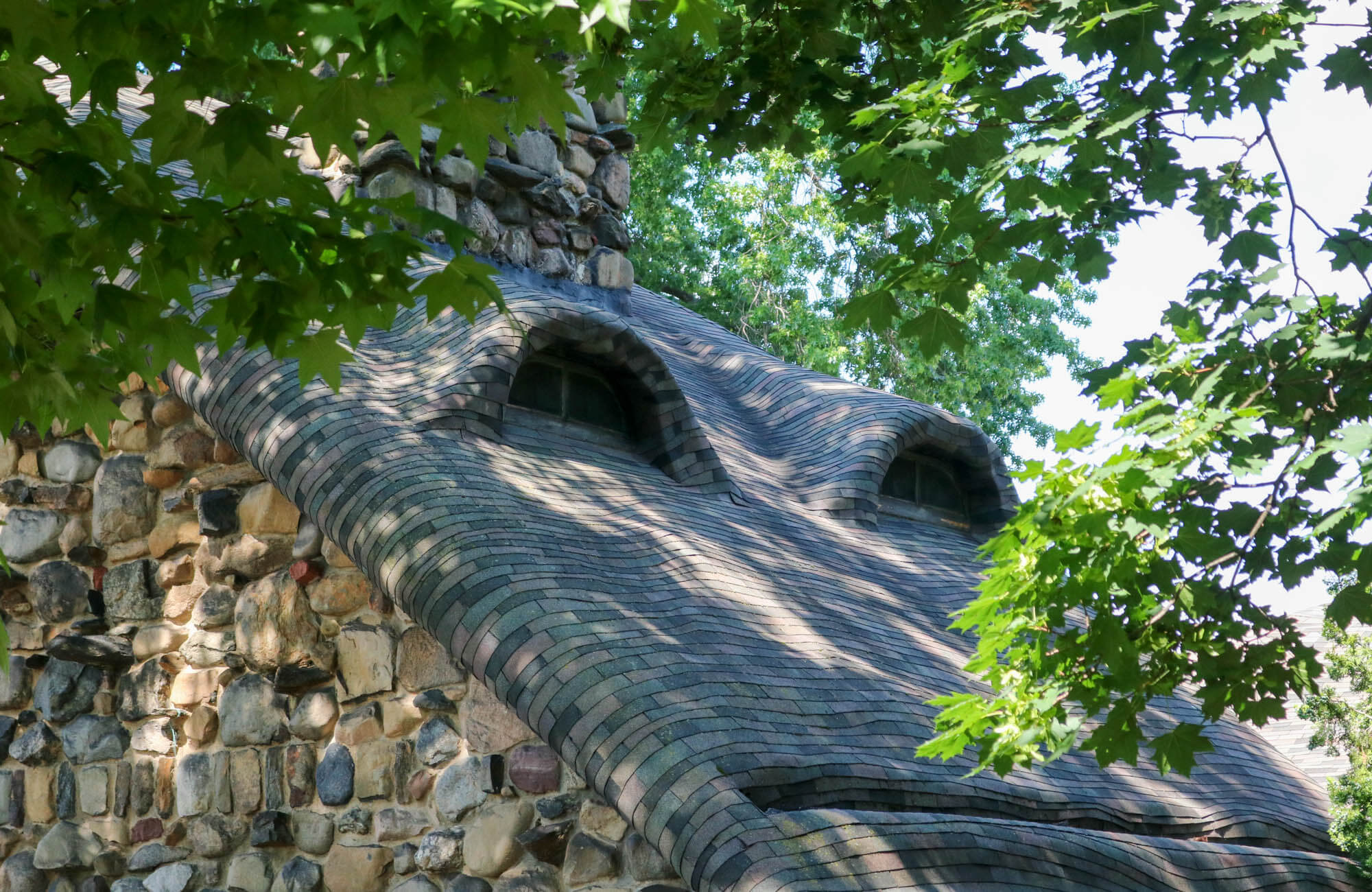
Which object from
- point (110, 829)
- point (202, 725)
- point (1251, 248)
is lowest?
point (110, 829)

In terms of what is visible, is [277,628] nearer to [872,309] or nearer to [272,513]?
[272,513]

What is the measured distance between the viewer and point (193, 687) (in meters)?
6.30

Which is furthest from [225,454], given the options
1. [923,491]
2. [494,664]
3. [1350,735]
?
[1350,735]

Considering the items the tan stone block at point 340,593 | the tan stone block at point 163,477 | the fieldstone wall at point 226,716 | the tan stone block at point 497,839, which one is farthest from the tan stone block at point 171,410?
the tan stone block at point 497,839

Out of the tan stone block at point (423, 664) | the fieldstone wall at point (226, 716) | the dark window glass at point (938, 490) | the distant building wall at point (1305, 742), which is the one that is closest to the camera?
the fieldstone wall at point (226, 716)

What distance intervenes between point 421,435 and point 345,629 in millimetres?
972

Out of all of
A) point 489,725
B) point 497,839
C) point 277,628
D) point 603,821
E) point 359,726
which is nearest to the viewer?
point 603,821

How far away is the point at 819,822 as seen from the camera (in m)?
4.42

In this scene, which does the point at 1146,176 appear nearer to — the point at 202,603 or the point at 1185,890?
the point at 1185,890

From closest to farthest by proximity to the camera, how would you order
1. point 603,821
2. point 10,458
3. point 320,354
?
point 320,354
point 603,821
point 10,458

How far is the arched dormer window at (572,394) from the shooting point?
291 inches

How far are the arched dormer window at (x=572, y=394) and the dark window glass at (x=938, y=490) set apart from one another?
2802mm

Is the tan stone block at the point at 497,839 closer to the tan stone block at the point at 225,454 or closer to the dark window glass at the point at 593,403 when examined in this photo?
the tan stone block at the point at 225,454

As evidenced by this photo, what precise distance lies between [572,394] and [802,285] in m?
12.2
